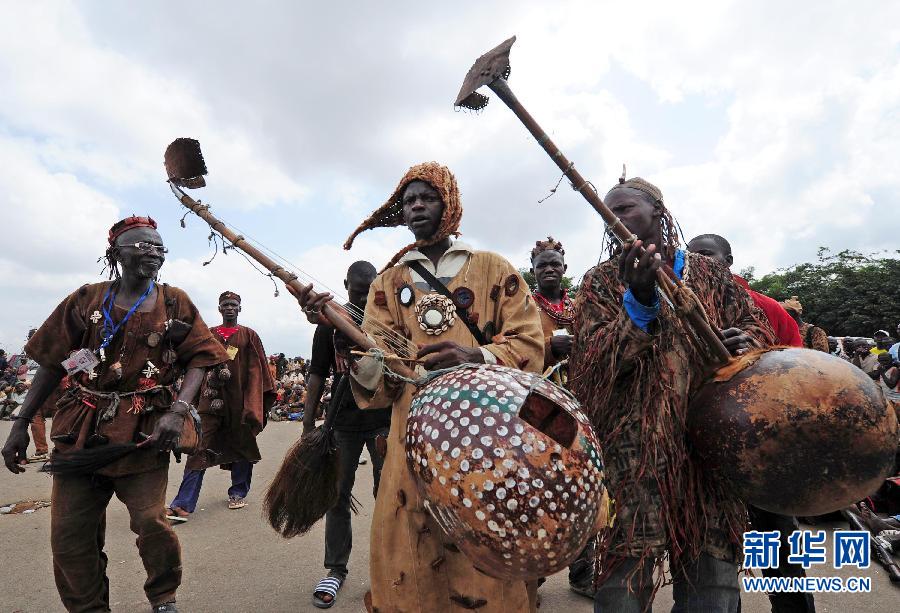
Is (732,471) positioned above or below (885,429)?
below

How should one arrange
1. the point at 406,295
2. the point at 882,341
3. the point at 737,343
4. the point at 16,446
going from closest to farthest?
the point at 737,343 < the point at 406,295 < the point at 16,446 < the point at 882,341

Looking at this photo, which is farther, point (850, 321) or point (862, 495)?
point (850, 321)

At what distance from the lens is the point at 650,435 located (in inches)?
90.0

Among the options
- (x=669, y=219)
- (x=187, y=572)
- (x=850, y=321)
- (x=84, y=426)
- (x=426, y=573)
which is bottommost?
(x=187, y=572)

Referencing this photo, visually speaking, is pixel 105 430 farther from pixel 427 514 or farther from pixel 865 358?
pixel 865 358

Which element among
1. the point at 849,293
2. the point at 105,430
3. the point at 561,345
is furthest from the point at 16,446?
the point at 849,293

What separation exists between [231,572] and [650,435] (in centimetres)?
356

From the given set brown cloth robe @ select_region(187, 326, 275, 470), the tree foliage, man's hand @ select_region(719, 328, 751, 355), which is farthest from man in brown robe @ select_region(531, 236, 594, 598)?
the tree foliage

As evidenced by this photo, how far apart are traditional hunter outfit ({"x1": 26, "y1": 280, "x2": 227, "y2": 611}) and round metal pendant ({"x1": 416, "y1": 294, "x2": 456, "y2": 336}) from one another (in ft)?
6.06

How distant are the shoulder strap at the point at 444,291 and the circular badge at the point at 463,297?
0.8 inches

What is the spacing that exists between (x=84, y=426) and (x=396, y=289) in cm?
202

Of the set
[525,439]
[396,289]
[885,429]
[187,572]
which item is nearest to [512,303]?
[396,289]

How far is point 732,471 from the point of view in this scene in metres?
1.98

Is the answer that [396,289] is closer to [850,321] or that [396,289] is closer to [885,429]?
[885,429]
